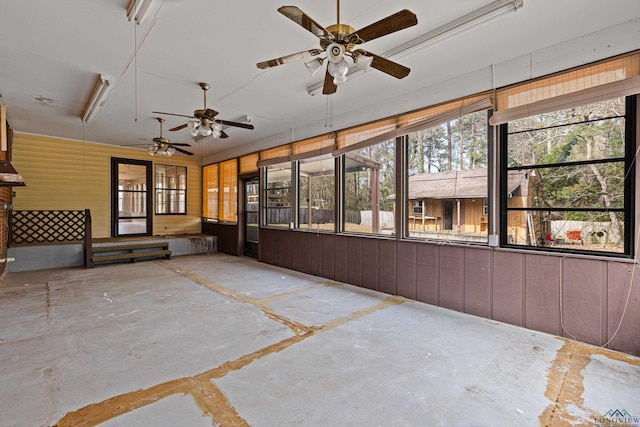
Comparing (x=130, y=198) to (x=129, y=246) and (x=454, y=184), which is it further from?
(x=454, y=184)

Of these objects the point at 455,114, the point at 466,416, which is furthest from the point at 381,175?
the point at 466,416

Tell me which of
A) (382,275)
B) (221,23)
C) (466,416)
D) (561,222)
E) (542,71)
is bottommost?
(466,416)

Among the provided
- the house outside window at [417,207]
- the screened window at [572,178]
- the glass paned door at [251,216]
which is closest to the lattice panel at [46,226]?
the glass paned door at [251,216]

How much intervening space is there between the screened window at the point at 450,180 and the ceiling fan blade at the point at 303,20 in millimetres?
2297

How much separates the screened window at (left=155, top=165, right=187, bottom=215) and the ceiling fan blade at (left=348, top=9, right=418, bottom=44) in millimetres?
8409

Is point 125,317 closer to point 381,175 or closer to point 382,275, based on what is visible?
point 382,275

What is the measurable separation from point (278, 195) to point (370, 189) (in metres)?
2.64

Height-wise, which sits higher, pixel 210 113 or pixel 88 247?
pixel 210 113

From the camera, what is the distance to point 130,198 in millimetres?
8602

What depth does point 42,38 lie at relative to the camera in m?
3.11

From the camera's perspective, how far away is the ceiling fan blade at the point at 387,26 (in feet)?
6.63

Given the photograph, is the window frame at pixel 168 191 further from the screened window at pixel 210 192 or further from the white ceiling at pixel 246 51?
the white ceiling at pixel 246 51

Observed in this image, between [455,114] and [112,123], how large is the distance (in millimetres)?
6325

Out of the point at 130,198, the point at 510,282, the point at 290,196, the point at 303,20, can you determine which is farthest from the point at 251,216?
the point at 303,20
